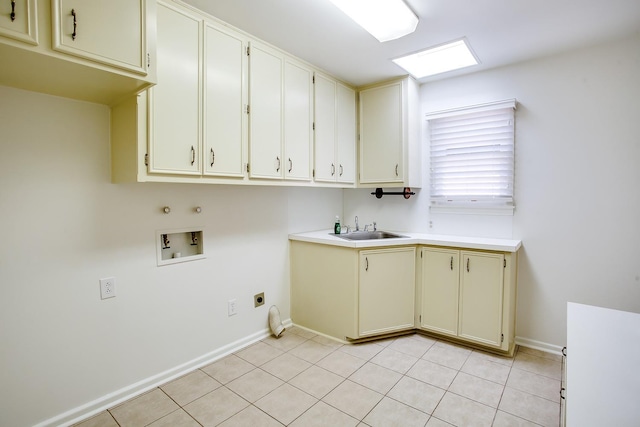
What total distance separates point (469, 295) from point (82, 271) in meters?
2.83

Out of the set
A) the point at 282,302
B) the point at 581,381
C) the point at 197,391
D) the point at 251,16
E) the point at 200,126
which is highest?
the point at 251,16

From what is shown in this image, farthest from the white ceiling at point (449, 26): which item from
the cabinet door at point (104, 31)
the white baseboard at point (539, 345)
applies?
the white baseboard at point (539, 345)

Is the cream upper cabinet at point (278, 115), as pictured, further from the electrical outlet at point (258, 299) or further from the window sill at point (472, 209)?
the window sill at point (472, 209)

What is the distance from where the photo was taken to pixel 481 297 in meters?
2.65

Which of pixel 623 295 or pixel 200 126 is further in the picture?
pixel 623 295

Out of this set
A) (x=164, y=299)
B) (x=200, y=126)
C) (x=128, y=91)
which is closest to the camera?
(x=128, y=91)

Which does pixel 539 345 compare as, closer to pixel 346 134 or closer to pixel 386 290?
pixel 386 290

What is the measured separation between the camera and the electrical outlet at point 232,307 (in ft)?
8.82

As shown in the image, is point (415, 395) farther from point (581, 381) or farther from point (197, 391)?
point (197, 391)

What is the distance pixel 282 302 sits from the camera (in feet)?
10.5

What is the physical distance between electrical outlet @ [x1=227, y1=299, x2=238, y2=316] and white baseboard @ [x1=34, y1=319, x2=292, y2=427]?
0.26 metres

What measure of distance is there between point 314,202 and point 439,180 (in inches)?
52.3

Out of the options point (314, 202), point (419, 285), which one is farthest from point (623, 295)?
point (314, 202)

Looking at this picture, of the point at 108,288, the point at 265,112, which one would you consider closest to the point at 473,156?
the point at 265,112
